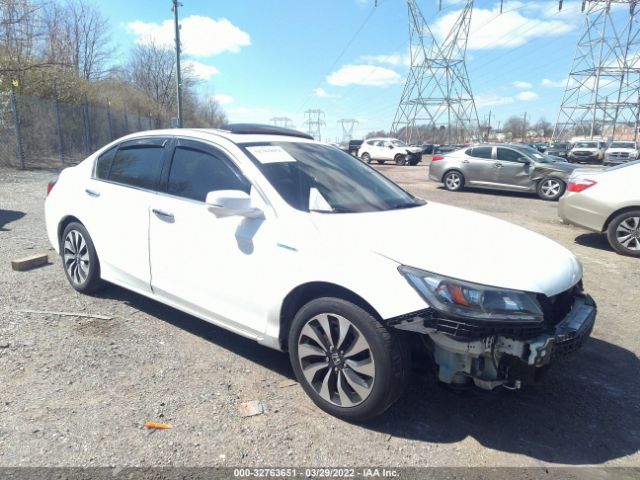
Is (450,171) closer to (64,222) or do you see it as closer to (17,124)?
(64,222)

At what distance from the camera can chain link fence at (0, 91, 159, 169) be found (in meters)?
16.0

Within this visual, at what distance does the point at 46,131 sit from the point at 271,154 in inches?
714

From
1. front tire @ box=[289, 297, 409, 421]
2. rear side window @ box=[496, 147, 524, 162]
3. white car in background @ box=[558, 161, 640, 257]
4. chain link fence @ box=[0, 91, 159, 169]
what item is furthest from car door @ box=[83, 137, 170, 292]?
chain link fence @ box=[0, 91, 159, 169]

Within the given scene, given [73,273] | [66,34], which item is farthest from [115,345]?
[66,34]

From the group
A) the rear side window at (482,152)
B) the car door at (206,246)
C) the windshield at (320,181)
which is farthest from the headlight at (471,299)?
the rear side window at (482,152)

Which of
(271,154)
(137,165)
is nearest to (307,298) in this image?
(271,154)

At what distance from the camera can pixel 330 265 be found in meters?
2.68

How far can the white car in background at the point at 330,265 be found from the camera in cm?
246

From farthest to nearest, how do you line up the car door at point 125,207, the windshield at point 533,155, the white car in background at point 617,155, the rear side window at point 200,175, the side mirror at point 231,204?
the white car in background at point 617,155
the windshield at point 533,155
the car door at point 125,207
the rear side window at point 200,175
the side mirror at point 231,204

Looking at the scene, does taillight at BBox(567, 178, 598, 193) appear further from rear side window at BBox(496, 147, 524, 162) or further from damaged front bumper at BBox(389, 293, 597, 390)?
rear side window at BBox(496, 147, 524, 162)

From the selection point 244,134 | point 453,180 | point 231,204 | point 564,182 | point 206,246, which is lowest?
point 453,180

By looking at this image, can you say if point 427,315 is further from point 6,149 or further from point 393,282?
point 6,149

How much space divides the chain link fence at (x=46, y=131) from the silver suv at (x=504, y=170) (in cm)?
1426

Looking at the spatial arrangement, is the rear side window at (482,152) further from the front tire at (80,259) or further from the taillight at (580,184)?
the front tire at (80,259)
